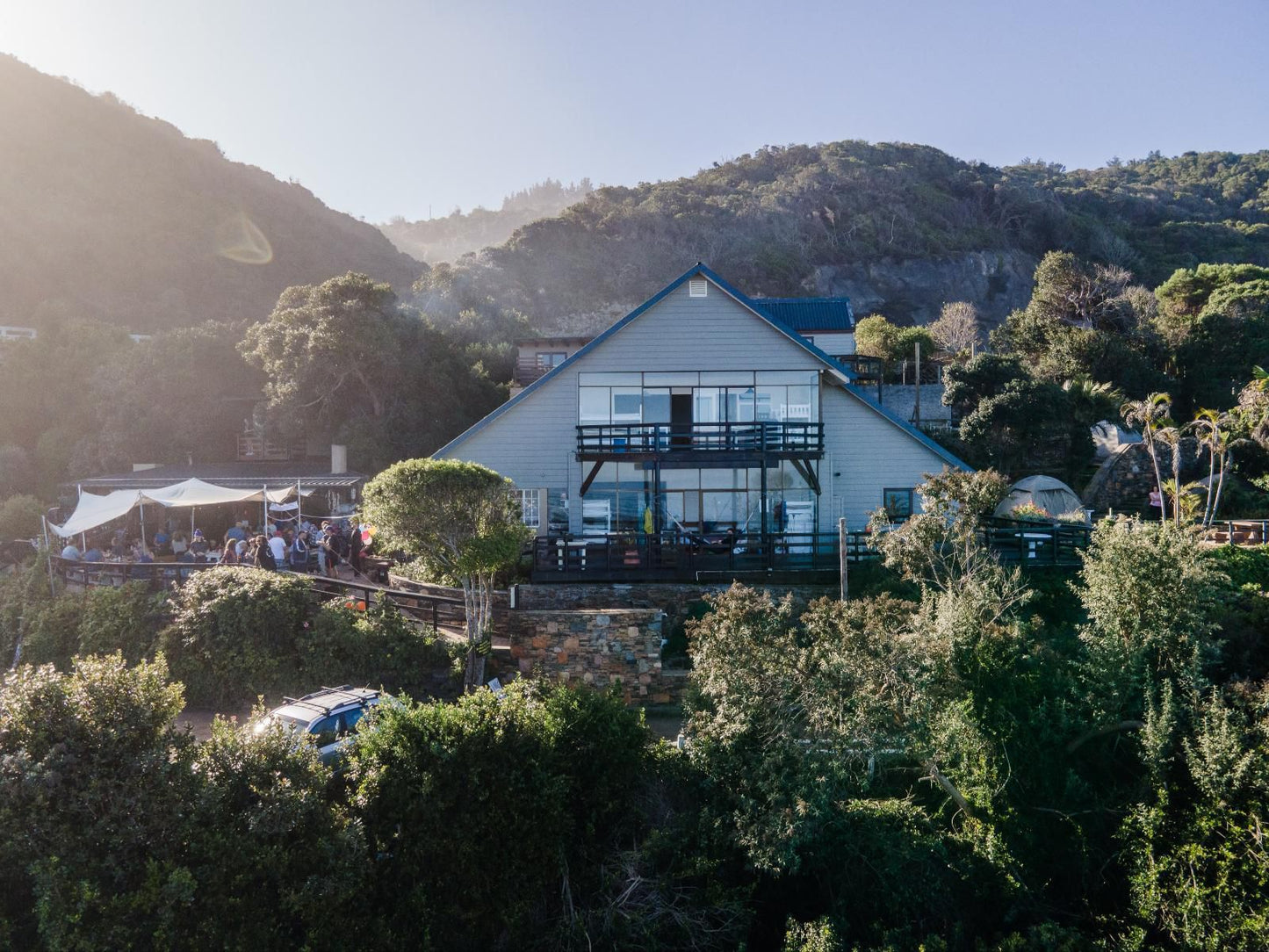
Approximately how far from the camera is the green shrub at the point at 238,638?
52.7ft

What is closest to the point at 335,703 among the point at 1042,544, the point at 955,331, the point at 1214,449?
the point at 1042,544

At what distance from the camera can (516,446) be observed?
72.8 ft

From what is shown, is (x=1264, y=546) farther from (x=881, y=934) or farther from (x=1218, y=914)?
(x=881, y=934)

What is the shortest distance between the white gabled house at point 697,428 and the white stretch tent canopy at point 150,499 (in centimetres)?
595

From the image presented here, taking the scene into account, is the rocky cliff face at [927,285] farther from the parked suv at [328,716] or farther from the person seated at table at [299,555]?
the parked suv at [328,716]

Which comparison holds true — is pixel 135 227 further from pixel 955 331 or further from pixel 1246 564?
pixel 1246 564

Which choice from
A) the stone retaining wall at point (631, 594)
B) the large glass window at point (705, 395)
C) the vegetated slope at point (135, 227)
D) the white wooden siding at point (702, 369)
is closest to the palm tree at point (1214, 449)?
the white wooden siding at point (702, 369)

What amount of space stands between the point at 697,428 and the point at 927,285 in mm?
53718

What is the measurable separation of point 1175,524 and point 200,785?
13.7 metres

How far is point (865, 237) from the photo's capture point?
70312 mm

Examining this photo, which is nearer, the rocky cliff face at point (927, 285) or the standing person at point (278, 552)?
the standing person at point (278, 552)

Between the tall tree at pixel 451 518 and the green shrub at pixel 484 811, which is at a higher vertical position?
the tall tree at pixel 451 518

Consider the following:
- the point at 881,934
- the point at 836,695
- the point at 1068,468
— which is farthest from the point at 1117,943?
the point at 1068,468

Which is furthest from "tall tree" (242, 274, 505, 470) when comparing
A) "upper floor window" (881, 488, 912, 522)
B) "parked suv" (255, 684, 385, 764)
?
"parked suv" (255, 684, 385, 764)
